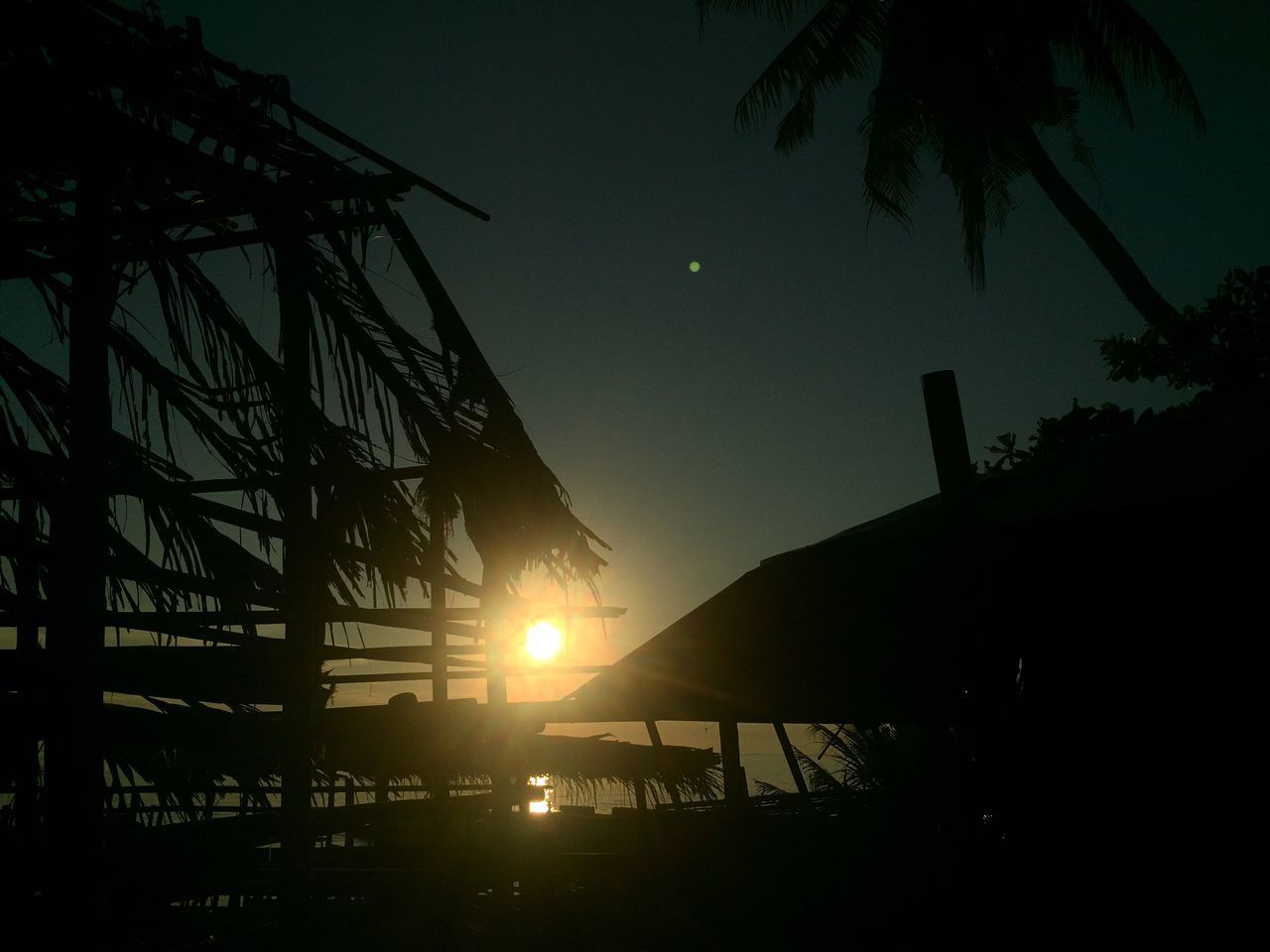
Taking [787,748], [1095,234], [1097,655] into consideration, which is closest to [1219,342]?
[1095,234]

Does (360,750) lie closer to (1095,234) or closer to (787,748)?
(787,748)

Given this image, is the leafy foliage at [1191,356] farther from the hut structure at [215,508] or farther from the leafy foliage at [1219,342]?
the hut structure at [215,508]

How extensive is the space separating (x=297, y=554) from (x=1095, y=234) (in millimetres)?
15385

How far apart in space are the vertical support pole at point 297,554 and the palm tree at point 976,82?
14.2 m

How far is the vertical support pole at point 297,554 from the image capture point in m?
3.29

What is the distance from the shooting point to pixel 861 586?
354 centimetres

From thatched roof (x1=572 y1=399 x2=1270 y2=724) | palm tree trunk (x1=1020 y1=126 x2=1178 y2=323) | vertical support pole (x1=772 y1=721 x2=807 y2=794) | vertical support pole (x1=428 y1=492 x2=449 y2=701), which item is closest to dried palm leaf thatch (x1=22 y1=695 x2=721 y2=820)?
vertical support pole (x1=428 y1=492 x2=449 y2=701)

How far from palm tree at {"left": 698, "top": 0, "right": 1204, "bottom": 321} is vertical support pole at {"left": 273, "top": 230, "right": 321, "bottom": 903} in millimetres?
14232

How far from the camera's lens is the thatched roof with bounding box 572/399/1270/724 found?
3045mm

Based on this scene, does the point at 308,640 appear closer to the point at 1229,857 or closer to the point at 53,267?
the point at 53,267

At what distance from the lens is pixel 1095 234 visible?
605 inches

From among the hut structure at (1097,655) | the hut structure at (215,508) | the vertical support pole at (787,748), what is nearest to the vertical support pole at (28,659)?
the hut structure at (215,508)

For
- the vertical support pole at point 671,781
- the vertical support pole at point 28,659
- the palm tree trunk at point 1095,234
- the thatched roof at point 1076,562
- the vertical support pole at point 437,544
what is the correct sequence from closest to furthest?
1. the vertical support pole at point 28,659
2. the thatched roof at point 1076,562
3. the vertical support pole at point 437,544
4. the vertical support pole at point 671,781
5. the palm tree trunk at point 1095,234

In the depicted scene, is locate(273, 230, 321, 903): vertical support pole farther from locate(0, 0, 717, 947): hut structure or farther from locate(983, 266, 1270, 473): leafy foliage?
locate(983, 266, 1270, 473): leafy foliage
